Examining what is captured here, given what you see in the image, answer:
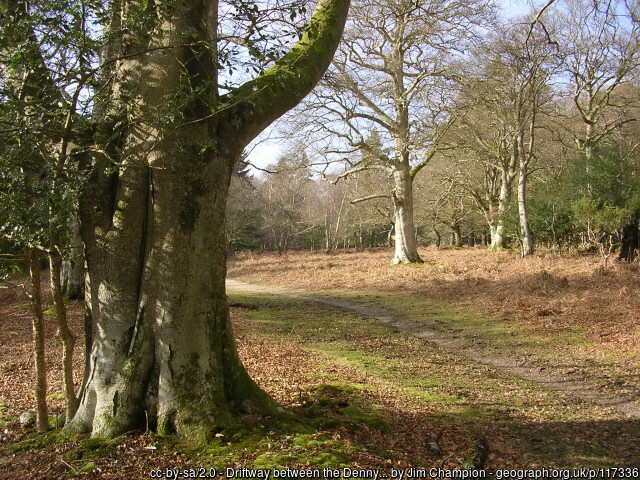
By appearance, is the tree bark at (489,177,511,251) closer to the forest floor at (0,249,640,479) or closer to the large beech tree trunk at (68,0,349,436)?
the forest floor at (0,249,640,479)

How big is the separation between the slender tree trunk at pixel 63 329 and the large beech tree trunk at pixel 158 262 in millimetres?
172

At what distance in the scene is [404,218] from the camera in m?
20.7

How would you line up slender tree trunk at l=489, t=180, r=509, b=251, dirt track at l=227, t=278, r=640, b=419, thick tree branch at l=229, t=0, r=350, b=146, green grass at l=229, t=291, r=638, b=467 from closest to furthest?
thick tree branch at l=229, t=0, r=350, b=146 < green grass at l=229, t=291, r=638, b=467 < dirt track at l=227, t=278, r=640, b=419 < slender tree trunk at l=489, t=180, r=509, b=251

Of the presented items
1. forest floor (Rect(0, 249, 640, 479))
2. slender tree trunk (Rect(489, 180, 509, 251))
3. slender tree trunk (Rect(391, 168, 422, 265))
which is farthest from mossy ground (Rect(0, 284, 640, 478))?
slender tree trunk (Rect(489, 180, 509, 251))

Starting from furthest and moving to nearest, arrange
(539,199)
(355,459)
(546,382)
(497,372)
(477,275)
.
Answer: (539,199) → (477,275) → (497,372) → (546,382) → (355,459)

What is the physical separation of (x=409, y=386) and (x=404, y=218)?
1515 centimetres

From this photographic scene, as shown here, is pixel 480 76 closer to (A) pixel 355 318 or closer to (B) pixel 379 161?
(B) pixel 379 161

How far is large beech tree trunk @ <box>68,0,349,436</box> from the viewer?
3.66 m

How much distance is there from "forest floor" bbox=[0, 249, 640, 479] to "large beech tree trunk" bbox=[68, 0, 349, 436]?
295mm

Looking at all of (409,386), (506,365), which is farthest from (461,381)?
(506,365)

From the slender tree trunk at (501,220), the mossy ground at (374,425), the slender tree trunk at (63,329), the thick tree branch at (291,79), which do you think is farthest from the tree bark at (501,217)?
the slender tree trunk at (63,329)

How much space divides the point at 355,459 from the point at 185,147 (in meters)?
2.86

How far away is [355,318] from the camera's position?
36.8ft

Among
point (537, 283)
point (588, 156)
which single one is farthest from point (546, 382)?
point (588, 156)
